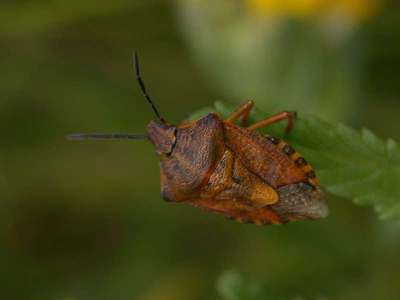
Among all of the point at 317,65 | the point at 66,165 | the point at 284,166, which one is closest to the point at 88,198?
the point at 66,165

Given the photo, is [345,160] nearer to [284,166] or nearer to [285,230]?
[284,166]

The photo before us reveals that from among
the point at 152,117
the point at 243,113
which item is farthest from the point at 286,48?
the point at 243,113

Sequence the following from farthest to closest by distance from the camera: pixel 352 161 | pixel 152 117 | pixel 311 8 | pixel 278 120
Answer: pixel 152 117
pixel 311 8
pixel 278 120
pixel 352 161

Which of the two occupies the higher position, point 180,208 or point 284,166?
point 284,166

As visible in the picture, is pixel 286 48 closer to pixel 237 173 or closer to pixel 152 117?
pixel 152 117

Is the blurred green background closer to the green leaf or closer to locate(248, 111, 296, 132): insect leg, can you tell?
locate(248, 111, 296, 132): insect leg

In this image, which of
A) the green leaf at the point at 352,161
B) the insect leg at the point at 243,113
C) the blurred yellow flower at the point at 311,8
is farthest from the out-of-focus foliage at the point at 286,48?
the green leaf at the point at 352,161
